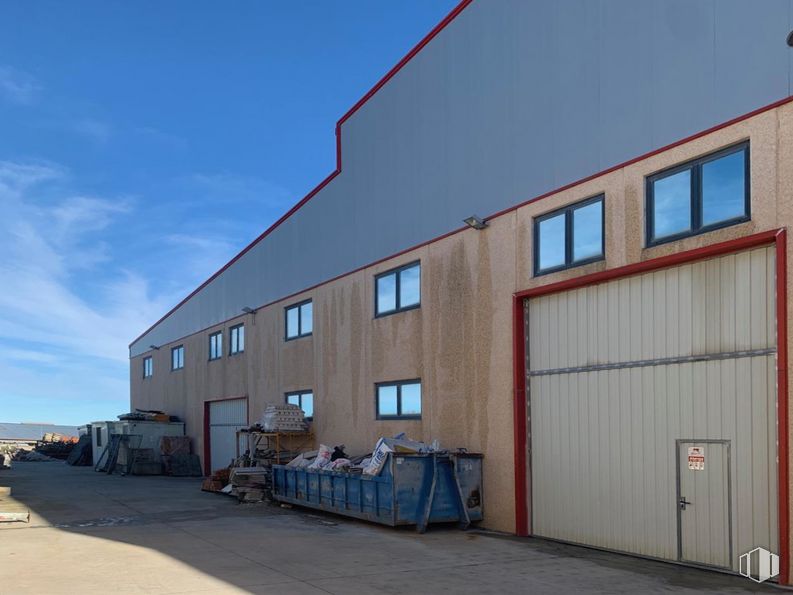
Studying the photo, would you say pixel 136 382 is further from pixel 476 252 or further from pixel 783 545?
pixel 783 545

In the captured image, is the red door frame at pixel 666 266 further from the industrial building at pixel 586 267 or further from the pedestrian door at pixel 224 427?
the pedestrian door at pixel 224 427

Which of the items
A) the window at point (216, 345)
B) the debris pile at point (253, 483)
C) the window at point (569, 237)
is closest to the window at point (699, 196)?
the window at point (569, 237)

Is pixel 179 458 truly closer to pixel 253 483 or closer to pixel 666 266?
pixel 253 483

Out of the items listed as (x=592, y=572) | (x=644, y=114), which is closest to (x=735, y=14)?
(x=644, y=114)

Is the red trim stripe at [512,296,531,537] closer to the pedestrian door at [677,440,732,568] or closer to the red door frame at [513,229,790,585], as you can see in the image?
the red door frame at [513,229,790,585]

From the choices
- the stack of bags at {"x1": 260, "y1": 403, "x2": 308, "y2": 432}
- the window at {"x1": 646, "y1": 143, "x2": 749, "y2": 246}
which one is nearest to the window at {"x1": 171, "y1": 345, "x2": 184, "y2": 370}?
the stack of bags at {"x1": 260, "y1": 403, "x2": 308, "y2": 432}

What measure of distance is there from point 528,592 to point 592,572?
5.26 ft

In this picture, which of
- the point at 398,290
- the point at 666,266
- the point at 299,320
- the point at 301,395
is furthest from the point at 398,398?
the point at 666,266

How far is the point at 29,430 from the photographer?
64.9 m

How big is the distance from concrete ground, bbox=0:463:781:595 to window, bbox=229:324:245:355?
439 inches

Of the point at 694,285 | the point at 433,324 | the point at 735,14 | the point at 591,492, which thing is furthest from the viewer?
the point at 433,324

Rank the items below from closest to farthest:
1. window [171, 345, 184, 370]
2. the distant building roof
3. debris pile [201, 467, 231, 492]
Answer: debris pile [201, 467, 231, 492], window [171, 345, 184, 370], the distant building roof

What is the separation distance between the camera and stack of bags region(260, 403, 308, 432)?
821 inches

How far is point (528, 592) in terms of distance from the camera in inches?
353
